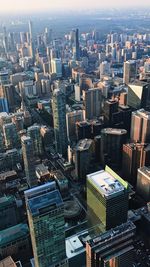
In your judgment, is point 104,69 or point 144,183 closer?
point 144,183

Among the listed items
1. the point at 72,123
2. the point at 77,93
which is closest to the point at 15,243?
the point at 72,123

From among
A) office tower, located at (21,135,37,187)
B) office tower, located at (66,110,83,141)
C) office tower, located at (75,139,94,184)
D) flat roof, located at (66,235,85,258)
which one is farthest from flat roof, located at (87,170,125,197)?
office tower, located at (66,110,83,141)

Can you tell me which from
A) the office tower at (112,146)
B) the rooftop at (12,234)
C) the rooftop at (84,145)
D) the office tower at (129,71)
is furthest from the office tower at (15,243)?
the office tower at (129,71)

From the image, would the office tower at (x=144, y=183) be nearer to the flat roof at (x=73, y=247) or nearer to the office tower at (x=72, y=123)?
the flat roof at (x=73, y=247)

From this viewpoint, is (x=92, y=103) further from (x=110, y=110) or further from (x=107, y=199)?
(x=107, y=199)

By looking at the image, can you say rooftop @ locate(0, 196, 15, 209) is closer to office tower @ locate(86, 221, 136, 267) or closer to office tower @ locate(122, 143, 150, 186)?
office tower @ locate(86, 221, 136, 267)

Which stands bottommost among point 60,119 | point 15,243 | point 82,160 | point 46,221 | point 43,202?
point 15,243
